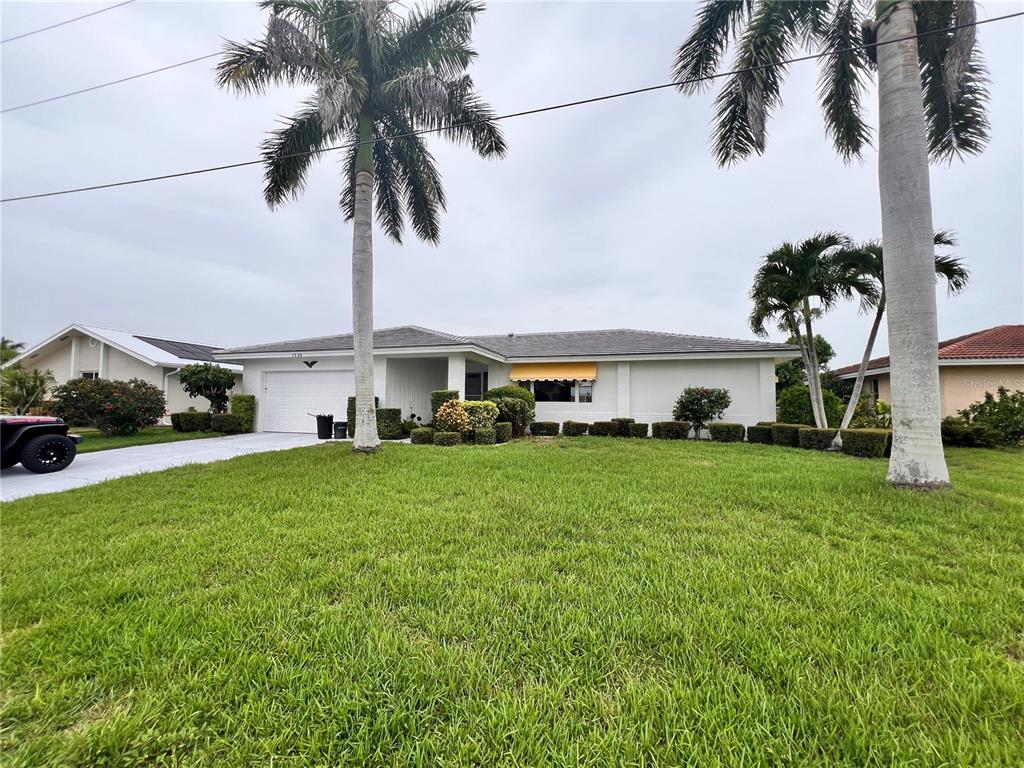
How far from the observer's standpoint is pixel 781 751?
182cm

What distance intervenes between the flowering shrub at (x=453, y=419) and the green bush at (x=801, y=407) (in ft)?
44.7

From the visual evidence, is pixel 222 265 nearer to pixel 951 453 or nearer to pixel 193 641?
pixel 193 641

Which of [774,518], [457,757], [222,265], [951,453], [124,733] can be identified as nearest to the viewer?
[457,757]

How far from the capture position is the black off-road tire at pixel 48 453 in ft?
28.1

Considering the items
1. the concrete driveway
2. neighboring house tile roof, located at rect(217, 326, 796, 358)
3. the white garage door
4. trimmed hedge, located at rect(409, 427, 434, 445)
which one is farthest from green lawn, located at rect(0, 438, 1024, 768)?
the white garage door

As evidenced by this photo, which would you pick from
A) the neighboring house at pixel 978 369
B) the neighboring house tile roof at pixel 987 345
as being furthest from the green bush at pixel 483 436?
the neighboring house tile roof at pixel 987 345

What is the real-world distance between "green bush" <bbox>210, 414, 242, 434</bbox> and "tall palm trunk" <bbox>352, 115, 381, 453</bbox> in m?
9.83

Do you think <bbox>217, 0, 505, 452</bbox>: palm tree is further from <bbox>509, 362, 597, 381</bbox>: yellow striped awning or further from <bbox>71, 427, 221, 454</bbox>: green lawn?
<bbox>71, 427, 221, 454</bbox>: green lawn

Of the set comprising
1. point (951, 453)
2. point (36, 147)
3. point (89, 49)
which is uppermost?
point (89, 49)

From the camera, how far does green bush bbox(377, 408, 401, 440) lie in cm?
1441

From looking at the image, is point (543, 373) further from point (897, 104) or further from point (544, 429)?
point (897, 104)

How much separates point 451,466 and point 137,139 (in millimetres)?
13206

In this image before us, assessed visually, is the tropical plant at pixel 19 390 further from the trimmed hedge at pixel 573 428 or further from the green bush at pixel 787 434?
the green bush at pixel 787 434

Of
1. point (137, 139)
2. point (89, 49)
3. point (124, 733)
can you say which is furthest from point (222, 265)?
point (124, 733)
